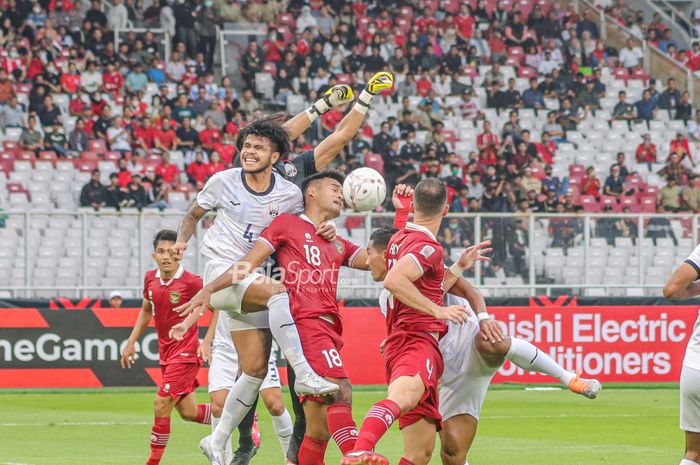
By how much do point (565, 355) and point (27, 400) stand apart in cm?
821

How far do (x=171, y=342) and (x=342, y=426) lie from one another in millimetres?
3497

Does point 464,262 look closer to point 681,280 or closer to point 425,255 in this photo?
point 425,255

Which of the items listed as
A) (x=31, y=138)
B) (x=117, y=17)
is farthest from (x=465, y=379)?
(x=117, y=17)

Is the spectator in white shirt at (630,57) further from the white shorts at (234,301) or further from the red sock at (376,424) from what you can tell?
the red sock at (376,424)

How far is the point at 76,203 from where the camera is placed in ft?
76.1

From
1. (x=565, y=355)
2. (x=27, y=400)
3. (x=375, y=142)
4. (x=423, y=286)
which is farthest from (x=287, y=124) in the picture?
(x=375, y=142)

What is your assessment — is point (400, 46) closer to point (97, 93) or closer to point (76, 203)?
point (97, 93)

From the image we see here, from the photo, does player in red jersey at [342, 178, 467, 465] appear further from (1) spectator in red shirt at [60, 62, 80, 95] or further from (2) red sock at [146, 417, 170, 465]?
(1) spectator in red shirt at [60, 62, 80, 95]

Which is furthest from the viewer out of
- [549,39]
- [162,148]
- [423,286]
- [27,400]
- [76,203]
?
[549,39]

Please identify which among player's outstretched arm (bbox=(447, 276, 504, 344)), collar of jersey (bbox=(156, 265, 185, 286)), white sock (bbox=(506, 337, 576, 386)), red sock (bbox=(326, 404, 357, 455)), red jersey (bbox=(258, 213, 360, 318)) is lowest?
red sock (bbox=(326, 404, 357, 455))

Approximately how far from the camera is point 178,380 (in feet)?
37.6

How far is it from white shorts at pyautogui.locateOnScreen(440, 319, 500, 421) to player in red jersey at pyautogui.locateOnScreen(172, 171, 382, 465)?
2.58 feet

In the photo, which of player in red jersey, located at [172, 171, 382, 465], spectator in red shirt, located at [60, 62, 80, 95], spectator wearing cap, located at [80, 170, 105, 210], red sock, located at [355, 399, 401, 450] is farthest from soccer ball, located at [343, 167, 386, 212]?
spectator in red shirt, located at [60, 62, 80, 95]

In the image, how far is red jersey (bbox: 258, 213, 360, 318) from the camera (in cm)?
905
